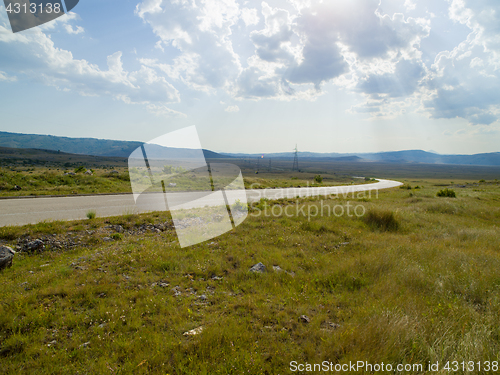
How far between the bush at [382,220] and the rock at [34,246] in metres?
13.6

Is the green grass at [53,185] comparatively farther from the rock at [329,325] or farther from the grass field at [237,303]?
the rock at [329,325]

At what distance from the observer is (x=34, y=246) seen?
24.5ft

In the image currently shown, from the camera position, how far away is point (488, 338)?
369 cm

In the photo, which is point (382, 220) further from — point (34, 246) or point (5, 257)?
point (5, 257)

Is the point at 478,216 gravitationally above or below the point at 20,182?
below

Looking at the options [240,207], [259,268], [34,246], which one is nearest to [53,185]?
[34,246]

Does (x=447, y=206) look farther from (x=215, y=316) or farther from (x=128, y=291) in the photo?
(x=128, y=291)

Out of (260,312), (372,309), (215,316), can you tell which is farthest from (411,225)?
(215,316)

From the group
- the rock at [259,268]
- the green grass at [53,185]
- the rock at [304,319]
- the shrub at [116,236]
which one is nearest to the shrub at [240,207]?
the shrub at [116,236]

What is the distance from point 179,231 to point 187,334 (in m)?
6.38

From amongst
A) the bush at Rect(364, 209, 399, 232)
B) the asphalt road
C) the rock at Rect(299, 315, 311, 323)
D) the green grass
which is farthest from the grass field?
the green grass

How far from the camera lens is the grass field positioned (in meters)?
3.57

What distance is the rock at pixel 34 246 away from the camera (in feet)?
24.2

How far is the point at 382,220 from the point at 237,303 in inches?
392
